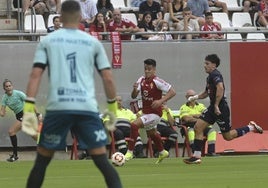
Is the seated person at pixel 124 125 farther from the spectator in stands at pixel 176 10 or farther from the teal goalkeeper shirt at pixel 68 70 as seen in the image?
the teal goalkeeper shirt at pixel 68 70

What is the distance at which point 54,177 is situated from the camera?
712 inches

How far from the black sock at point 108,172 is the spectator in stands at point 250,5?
21.4 metres

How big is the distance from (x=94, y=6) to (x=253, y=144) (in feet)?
19.6

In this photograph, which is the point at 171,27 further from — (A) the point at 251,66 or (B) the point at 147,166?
(B) the point at 147,166

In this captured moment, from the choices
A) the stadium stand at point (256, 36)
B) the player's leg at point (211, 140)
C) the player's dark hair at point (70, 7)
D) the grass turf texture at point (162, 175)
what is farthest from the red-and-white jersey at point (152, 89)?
the player's dark hair at point (70, 7)

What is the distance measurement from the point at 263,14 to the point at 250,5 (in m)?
Answer: 0.74

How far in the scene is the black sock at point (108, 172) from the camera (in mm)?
11109

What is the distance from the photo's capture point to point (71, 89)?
36.3 ft

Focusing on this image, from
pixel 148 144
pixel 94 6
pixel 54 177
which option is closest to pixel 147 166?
pixel 54 177

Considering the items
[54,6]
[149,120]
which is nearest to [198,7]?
[54,6]

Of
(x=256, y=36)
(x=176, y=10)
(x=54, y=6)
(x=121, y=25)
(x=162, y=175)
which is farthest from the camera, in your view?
(x=256, y=36)

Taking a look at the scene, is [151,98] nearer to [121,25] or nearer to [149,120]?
[149,120]

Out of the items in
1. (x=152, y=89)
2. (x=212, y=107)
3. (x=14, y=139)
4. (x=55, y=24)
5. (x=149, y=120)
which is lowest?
(x=14, y=139)

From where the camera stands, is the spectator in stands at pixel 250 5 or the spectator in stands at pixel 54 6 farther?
the spectator in stands at pixel 250 5
